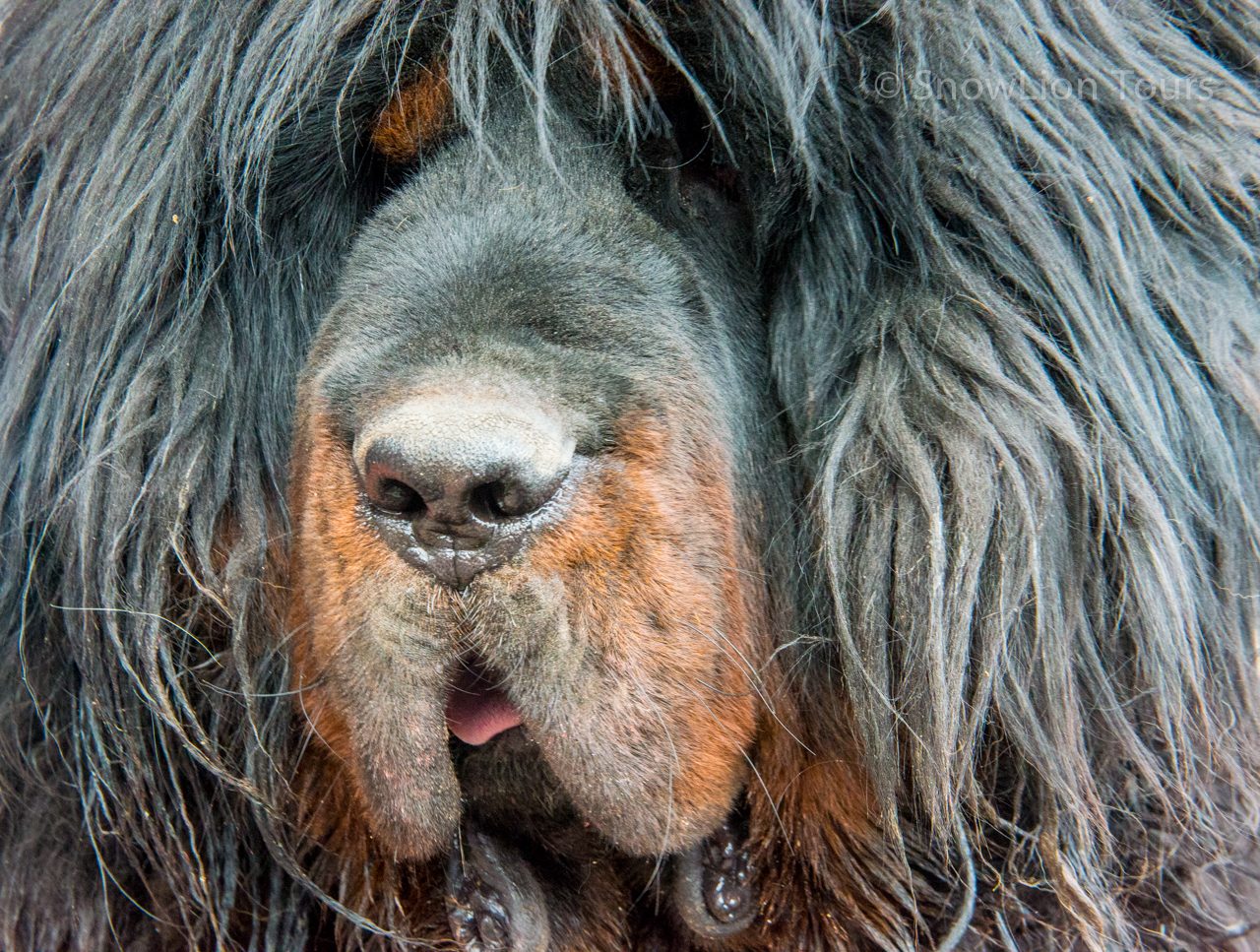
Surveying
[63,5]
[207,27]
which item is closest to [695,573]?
[207,27]

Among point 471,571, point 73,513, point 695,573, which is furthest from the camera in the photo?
point 73,513

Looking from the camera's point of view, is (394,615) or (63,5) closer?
(394,615)

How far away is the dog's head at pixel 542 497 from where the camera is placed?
1.00m

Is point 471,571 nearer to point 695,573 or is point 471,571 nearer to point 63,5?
point 695,573

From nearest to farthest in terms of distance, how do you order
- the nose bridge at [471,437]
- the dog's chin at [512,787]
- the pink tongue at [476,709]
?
the nose bridge at [471,437]
the pink tongue at [476,709]
the dog's chin at [512,787]

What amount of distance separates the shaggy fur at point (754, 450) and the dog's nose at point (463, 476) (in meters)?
0.09

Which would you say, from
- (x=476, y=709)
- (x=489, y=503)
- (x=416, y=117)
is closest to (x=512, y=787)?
(x=476, y=709)

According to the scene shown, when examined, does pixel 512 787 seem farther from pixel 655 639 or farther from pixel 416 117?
pixel 416 117

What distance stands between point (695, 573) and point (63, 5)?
1.17 m

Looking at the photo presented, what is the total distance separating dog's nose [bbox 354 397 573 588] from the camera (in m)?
0.96

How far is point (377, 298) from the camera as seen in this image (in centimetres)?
123

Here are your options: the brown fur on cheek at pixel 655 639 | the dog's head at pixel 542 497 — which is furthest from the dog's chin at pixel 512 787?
the brown fur on cheek at pixel 655 639

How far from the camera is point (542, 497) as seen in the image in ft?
3.27

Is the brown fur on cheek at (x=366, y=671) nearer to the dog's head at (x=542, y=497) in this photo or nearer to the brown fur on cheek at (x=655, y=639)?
the dog's head at (x=542, y=497)
